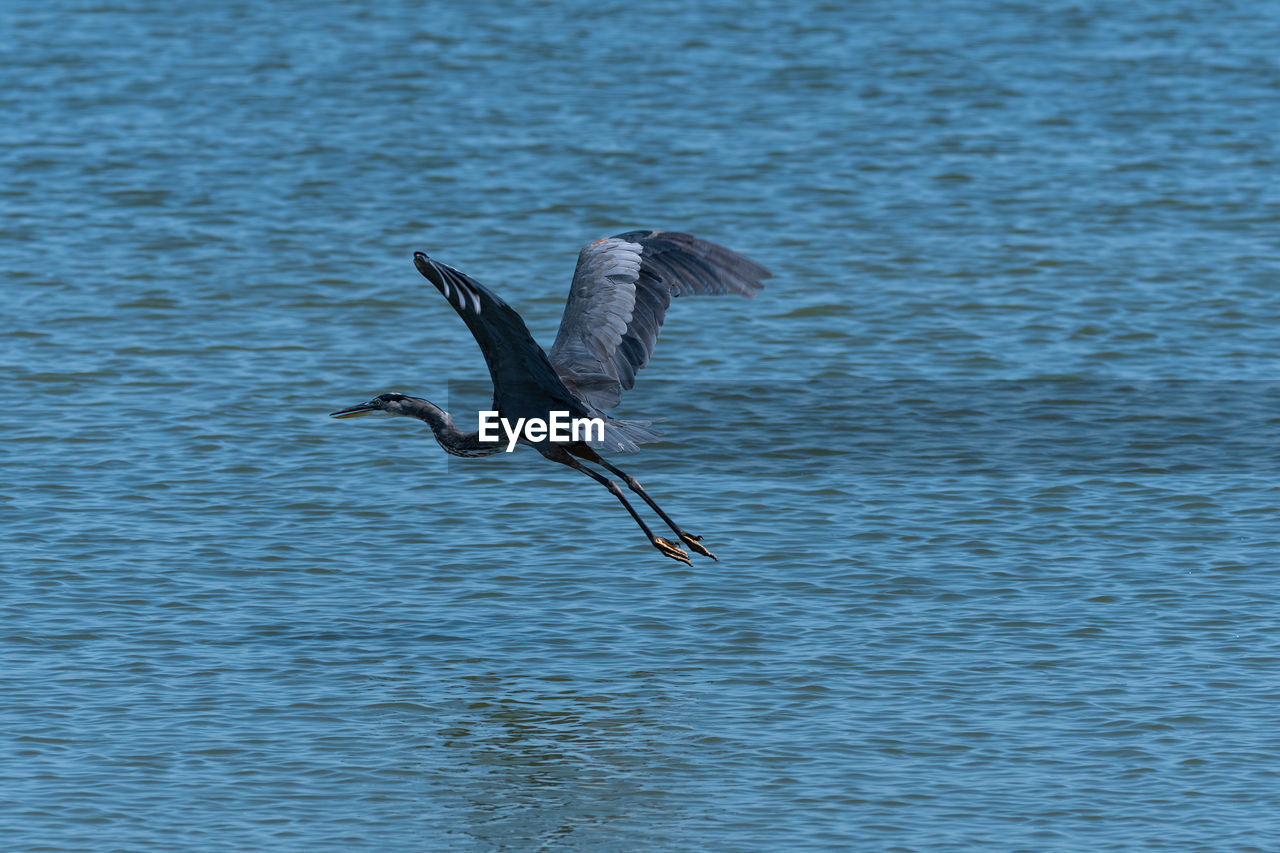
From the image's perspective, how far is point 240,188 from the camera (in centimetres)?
2591

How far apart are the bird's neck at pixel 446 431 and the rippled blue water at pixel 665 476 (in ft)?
Result: 3.71

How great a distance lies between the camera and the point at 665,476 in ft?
53.8

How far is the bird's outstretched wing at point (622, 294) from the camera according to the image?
1275 centimetres

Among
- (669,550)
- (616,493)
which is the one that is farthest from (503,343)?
(669,550)

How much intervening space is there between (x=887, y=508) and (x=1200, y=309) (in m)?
6.58

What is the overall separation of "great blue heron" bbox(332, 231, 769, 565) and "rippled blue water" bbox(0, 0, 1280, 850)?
1.23 metres

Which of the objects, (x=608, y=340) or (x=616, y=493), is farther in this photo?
(x=616, y=493)

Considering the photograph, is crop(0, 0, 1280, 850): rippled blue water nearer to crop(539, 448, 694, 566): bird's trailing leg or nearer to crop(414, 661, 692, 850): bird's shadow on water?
crop(414, 661, 692, 850): bird's shadow on water

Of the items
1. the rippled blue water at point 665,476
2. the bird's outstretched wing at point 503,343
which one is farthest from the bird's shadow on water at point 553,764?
the bird's outstretched wing at point 503,343

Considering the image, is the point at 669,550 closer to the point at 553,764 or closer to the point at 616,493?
the point at 616,493

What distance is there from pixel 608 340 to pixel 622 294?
292 mm

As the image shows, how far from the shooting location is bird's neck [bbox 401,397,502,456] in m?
13.0

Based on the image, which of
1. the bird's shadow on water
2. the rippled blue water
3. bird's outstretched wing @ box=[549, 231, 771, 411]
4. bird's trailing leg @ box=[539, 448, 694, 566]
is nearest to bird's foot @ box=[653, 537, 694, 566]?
bird's trailing leg @ box=[539, 448, 694, 566]

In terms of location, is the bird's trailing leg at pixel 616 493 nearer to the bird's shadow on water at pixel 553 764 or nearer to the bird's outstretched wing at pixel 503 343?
the bird's outstretched wing at pixel 503 343
